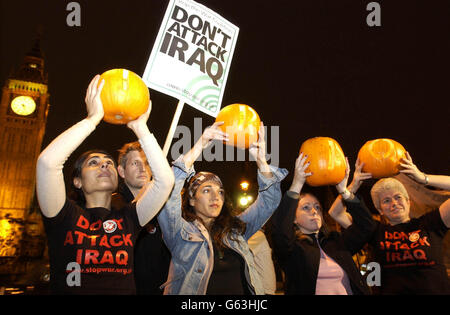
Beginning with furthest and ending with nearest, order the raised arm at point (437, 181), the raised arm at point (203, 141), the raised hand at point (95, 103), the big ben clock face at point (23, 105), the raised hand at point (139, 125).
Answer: the big ben clock face at point (23, 105) < the raised arm at point (437, 181) < the raised arm at point (203, 141) < the raised hand at point (139, 125) < the raised hand at point (95, 103)

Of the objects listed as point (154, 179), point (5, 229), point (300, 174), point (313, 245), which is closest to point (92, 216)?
point (154, 179)

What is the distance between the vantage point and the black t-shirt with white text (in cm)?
240

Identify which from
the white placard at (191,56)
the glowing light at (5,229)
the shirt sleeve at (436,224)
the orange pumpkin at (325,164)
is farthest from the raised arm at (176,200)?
the glowing light at (5,229)

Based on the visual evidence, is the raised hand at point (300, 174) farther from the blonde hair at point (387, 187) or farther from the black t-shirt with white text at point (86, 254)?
the black t-shirt with white text at point (86, 254)

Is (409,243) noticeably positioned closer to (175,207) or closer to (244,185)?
(175,207)

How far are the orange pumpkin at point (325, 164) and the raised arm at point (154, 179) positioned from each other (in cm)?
167

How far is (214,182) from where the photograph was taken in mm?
3453

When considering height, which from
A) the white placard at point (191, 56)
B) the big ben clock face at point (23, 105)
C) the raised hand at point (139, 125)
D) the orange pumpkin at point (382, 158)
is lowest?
the orange pumpkin at point (382, 158)

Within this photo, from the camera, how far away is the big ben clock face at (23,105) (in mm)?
53844

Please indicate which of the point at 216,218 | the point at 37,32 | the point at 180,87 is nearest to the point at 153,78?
the point at 180,87

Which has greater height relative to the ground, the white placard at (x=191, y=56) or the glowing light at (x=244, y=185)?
the white placard at (x=191, y=56)

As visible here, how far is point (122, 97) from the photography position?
2912mm

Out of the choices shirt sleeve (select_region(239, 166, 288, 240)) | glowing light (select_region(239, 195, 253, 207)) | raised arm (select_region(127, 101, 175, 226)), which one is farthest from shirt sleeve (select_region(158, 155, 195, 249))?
glowing light (select_region(239, 195, 253, 207))

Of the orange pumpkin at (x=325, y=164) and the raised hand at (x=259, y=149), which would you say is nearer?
the raised hand at (x=259, y=149)
